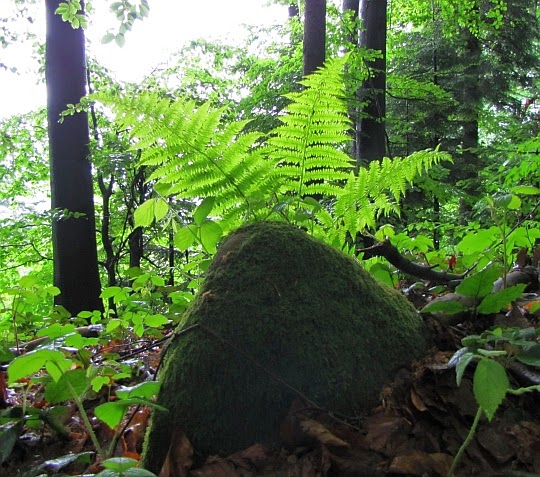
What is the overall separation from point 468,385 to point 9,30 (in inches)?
351

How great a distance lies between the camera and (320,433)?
0.90 metres

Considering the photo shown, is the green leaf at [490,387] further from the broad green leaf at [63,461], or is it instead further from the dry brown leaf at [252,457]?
the broad green leaf at [63,461]

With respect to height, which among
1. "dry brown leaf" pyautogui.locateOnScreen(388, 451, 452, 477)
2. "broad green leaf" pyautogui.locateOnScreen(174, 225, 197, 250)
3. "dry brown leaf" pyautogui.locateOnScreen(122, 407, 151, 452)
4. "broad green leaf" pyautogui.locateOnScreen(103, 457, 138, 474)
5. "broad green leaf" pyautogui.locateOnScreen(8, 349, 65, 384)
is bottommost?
"dry brown leaf" pyautogui.locateOnScreen(122, 407, 151, 452)

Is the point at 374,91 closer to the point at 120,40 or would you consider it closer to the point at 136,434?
the point at 120,40

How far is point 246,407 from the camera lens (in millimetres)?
993

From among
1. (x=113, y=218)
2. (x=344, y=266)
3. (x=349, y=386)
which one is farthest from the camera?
(x=113, y=218)

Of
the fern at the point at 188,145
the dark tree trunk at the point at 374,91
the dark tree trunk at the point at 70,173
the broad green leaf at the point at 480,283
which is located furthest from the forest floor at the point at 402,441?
the dark tree trunk at the point at 374,91

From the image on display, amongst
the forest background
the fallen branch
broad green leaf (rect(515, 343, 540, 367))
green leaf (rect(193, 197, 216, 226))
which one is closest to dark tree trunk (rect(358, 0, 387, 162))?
the forest background

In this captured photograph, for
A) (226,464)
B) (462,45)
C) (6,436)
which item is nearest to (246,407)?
(226,464)

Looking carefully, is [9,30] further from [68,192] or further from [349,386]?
[349,386]

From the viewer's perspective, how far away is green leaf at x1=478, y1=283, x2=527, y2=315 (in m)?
1.12

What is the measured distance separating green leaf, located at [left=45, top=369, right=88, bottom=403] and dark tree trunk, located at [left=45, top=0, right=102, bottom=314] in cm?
475

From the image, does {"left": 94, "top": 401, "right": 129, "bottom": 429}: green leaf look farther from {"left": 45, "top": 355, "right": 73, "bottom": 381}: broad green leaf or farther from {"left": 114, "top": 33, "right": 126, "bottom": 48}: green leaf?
{"left": 114, "top": 33, "right": 126, "bottom": 48}: green leaf

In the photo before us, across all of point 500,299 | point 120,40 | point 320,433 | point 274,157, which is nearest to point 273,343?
point 320,433
